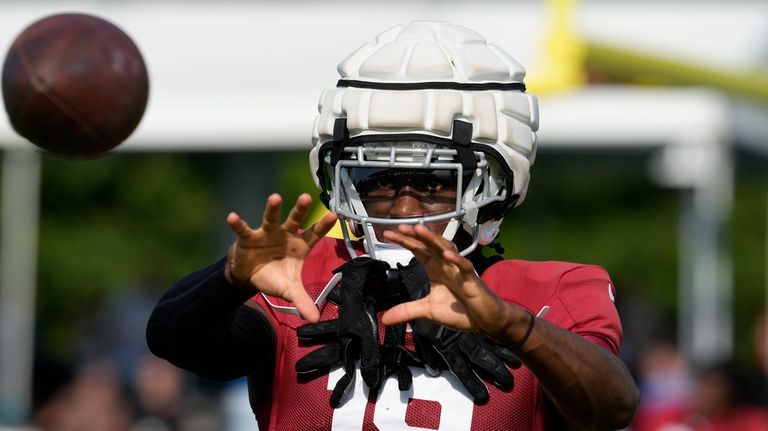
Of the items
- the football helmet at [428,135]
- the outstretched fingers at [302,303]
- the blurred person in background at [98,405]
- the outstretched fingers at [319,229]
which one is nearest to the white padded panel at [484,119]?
the football helmet at [428,135]

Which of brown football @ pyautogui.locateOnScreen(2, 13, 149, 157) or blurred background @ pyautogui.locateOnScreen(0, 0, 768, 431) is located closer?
brown football @ pyautogui.locateOnScreen(2, 13, 149, 157)

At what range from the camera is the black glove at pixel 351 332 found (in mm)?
3131

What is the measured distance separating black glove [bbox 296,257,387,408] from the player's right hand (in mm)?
260

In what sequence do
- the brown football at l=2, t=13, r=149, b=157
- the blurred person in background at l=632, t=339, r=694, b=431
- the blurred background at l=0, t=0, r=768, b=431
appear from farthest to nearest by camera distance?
the blurred person in background at l=632, t=339, r=694, b=431 → the blurred background at l=0, t=0, r=768, b=431 → the brown football at l=2, t=13, r=149, b=157

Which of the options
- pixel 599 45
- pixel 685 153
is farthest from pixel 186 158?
pixel 599 45

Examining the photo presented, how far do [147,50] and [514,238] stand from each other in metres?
12.7

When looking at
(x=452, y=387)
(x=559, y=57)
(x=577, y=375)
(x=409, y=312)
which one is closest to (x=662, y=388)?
(x=559, y=57)

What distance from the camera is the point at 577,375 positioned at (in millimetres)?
2887

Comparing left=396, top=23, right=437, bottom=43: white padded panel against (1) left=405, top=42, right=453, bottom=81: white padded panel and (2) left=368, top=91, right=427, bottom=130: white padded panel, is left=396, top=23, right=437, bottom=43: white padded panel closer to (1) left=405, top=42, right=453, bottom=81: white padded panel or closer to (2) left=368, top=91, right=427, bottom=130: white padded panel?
(1) left=405, top=42, right=453, bottom=81: white padded panel

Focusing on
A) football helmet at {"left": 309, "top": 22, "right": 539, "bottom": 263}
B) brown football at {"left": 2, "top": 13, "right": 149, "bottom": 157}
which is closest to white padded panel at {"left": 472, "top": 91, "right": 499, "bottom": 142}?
football helmet at {"left": 309, "top": 22, "right": 539, "bottom": 263}

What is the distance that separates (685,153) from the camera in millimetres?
11102

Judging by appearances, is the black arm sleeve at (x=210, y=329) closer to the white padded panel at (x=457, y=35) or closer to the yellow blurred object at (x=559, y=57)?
the white padded panel at (x=457, y=35)

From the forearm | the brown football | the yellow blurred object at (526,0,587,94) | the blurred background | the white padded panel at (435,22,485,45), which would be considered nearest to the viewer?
the forearm

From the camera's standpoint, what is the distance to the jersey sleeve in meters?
3.13
